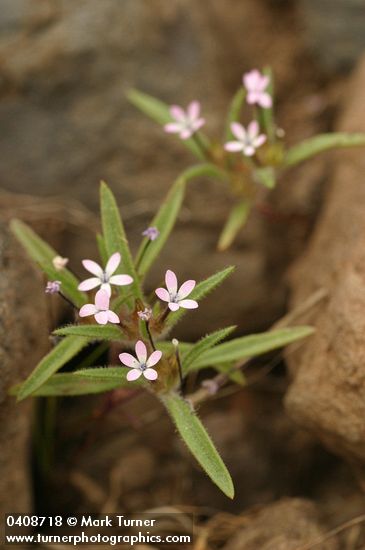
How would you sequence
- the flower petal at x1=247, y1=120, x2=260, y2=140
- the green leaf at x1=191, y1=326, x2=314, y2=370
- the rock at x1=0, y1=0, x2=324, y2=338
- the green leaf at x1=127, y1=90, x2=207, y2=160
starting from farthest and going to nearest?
the rock at x1=0, y1=0, x2=324, y2=338 → the green leaf at x1=127, y1=90, x2=207, y2=160 → the flower petal at x1=247, y1=120, x2=260, y2=140 → the green leaf at x1=191, y1=326, x2=314, y2=370

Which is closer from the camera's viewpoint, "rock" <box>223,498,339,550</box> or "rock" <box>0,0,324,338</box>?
"rock" <box>223,498,339,550</box>

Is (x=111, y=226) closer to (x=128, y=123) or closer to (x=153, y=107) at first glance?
(x=153, y=107)

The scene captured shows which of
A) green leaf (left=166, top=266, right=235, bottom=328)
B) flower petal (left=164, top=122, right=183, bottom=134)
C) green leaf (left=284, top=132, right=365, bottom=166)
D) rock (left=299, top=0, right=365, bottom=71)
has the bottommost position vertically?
green leaf (left=166, top=266, right=235, bottom=328)

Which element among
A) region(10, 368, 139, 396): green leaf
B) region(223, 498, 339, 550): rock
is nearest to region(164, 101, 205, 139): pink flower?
region(10, 368, 139, 396): green leaf

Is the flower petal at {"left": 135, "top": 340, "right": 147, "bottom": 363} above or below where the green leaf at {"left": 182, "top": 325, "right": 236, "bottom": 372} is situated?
below

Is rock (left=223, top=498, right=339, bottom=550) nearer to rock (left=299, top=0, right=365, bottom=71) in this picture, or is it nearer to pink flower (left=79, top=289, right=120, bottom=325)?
pink flower (left=79, top=289, right=120, bottom=325)

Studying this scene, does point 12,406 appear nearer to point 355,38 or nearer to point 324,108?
point 324,108

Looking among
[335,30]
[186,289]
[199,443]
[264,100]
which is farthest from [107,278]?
[335,30]
